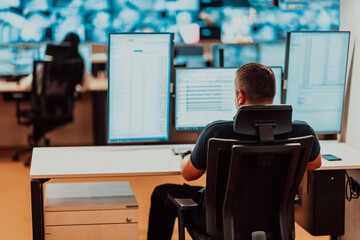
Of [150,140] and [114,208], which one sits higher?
[150,140]

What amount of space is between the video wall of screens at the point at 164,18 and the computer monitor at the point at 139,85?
4989mm

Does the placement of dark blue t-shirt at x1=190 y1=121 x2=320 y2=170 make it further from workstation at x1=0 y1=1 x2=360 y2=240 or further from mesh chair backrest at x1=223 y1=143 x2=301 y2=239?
workstation at x1=0 y1=1 x2=360 y2=240

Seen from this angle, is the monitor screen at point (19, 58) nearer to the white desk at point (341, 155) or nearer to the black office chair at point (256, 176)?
the white desk at point (341, 155)

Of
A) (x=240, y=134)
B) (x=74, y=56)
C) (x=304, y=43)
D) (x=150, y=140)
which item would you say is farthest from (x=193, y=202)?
(x=74, y=56)

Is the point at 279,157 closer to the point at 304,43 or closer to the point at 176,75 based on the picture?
the point at 176,75

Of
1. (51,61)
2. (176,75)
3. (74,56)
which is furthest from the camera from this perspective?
(74,56)

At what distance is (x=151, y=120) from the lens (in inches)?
123

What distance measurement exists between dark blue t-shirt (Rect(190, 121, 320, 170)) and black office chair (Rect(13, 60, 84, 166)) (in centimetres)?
349

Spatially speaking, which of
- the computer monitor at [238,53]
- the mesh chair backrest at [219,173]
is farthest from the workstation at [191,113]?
the computer monitor at [238,53]

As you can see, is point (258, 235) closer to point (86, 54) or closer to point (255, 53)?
point (255, 53)

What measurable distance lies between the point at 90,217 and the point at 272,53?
3427mm

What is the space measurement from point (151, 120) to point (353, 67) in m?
1.27

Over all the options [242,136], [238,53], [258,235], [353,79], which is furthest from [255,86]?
[238,53]

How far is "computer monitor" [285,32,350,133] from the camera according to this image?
3.28 meters
